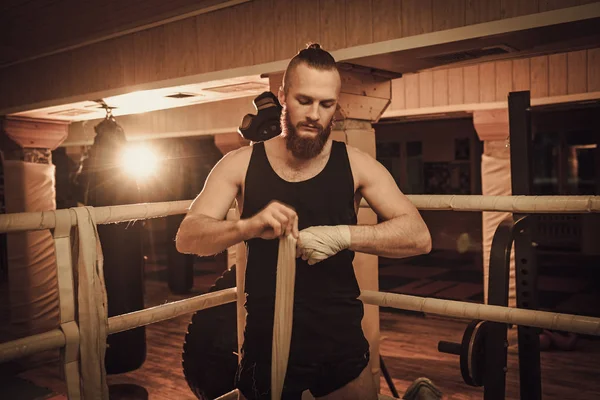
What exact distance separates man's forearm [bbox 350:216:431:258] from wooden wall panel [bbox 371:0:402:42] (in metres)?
1.90

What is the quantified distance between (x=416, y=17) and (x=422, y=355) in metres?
3.92

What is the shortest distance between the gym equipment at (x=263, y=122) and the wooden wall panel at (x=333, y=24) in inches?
47.7

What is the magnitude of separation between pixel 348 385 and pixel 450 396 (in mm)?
3322

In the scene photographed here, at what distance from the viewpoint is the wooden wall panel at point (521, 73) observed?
19.5 feet

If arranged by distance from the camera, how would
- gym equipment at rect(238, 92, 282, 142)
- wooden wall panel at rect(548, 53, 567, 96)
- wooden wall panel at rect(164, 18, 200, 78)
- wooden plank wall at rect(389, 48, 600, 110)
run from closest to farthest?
1. gym equipment at rect(238, 92, 282, 142)
2. wooden wall panel at rect(164, 18, 200, 78)
3. wooden plank wall at rect(389, 48, 600, 110)
4. wooden wall panel at rect(548, 53, 567, 96)

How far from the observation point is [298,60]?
1635 mm

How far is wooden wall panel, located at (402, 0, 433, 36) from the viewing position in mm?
3123

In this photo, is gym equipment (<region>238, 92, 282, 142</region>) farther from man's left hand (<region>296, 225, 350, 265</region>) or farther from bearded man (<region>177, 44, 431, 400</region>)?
man's left hand (<region>296, 225, 350, 265</region>)

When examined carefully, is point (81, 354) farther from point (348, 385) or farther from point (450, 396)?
point (450, 396)

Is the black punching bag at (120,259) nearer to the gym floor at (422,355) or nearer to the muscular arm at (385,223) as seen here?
the gym floor at (422,355)

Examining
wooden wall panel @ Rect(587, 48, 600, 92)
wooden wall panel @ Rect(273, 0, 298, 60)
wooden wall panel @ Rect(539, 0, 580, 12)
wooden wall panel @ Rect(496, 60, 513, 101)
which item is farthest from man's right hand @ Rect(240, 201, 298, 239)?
wooden wall panel @ Rect(496, 60, 513, 101)

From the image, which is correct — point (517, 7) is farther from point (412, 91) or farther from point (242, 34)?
point (412, 91)

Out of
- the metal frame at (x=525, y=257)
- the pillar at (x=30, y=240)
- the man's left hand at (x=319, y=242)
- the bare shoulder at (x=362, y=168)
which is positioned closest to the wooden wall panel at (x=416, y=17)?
the metal frame at (x=525, y=257)

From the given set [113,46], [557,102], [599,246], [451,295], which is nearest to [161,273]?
[451,295]
